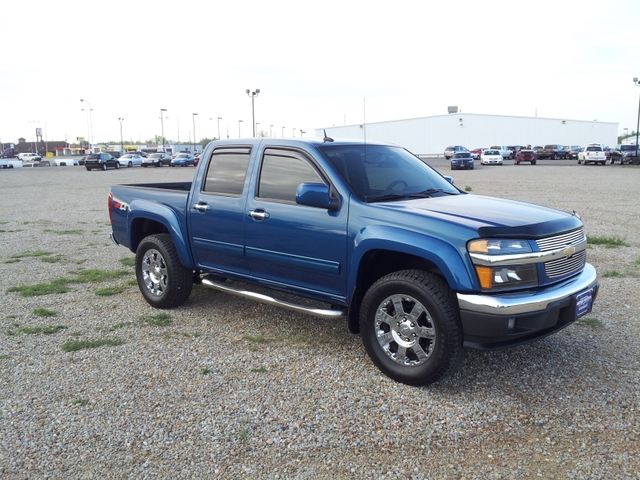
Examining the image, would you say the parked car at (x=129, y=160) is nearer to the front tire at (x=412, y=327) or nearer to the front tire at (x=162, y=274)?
the front tire at (x=162, y=274)

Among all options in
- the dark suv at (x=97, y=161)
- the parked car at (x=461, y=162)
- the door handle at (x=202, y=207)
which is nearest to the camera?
the door handle at (x=202, y=207)

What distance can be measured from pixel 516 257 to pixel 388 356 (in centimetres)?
120

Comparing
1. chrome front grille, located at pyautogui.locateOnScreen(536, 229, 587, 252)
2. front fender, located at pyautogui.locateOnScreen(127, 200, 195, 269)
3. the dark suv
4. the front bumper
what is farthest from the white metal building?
the front bumper

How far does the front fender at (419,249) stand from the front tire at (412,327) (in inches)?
6.5

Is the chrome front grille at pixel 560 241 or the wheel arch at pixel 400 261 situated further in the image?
the chrome front grille at pixel 560 241

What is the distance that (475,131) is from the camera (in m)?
79.5

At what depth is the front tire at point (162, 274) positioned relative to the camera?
6199 millimetres

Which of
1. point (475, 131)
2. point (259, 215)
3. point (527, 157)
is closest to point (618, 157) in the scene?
point (527, 157)

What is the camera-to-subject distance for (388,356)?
4453mm

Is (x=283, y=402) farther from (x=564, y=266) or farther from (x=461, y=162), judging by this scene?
(x=461, y=162)

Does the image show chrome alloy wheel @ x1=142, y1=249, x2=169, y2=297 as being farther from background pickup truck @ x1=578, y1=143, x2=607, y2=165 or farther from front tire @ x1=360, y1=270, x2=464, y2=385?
background pickup truck @ x1=578, y1=143, x2=607, y2=165

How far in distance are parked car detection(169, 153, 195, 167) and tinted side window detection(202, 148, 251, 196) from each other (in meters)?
49.8

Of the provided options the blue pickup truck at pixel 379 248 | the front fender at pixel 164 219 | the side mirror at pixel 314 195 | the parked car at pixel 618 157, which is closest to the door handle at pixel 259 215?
the blue pickup truck at pixel 379 248

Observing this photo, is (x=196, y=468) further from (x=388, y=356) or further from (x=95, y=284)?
(x=95, y=284)
